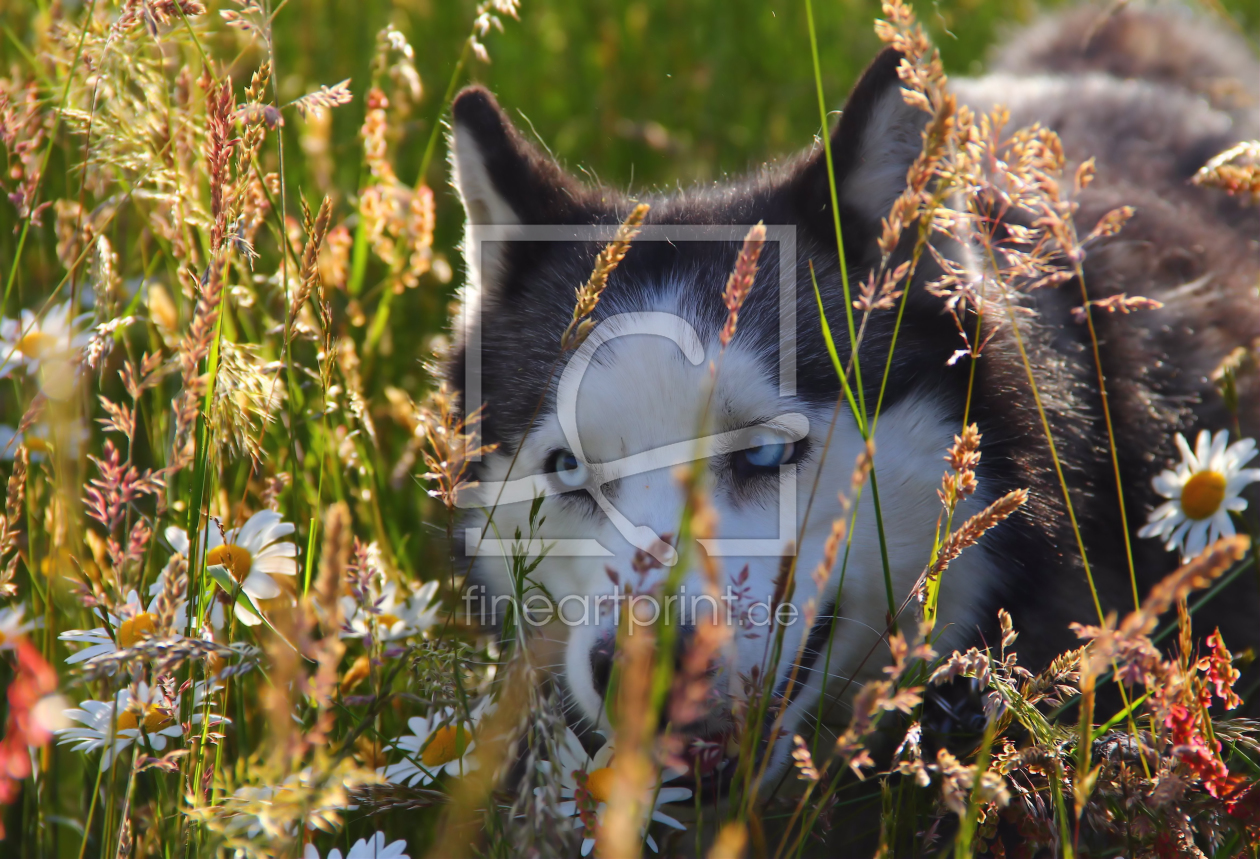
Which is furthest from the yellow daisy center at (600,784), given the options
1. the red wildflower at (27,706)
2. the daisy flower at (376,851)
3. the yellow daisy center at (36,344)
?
the yellow daisy center at (36,344)

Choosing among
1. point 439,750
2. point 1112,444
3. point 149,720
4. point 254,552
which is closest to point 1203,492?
point 1112,444

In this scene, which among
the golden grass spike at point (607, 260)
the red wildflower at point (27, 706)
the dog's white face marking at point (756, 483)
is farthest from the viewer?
the dog's white face marking at point (756, 483)

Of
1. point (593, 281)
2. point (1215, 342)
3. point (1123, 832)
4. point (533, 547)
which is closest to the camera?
point (593, 281)

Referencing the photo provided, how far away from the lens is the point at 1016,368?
5.82 feet

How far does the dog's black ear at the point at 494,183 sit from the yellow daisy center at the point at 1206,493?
4.07 ft

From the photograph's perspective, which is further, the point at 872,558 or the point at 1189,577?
the point at 872,558

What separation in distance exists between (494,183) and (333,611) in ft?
4.58

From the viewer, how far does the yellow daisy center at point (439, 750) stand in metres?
1.46

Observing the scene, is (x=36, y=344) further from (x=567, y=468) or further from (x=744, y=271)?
(x=744, y=271)

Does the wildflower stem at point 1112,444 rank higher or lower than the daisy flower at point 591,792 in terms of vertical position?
higher

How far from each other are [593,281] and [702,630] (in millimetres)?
574

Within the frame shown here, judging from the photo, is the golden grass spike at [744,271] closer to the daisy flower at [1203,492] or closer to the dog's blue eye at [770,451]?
the dog's blue eye at [770,451]

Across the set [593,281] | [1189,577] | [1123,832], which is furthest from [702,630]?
[1123,832]

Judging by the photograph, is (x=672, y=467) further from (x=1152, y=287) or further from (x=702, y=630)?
(x=1152, y=287)
